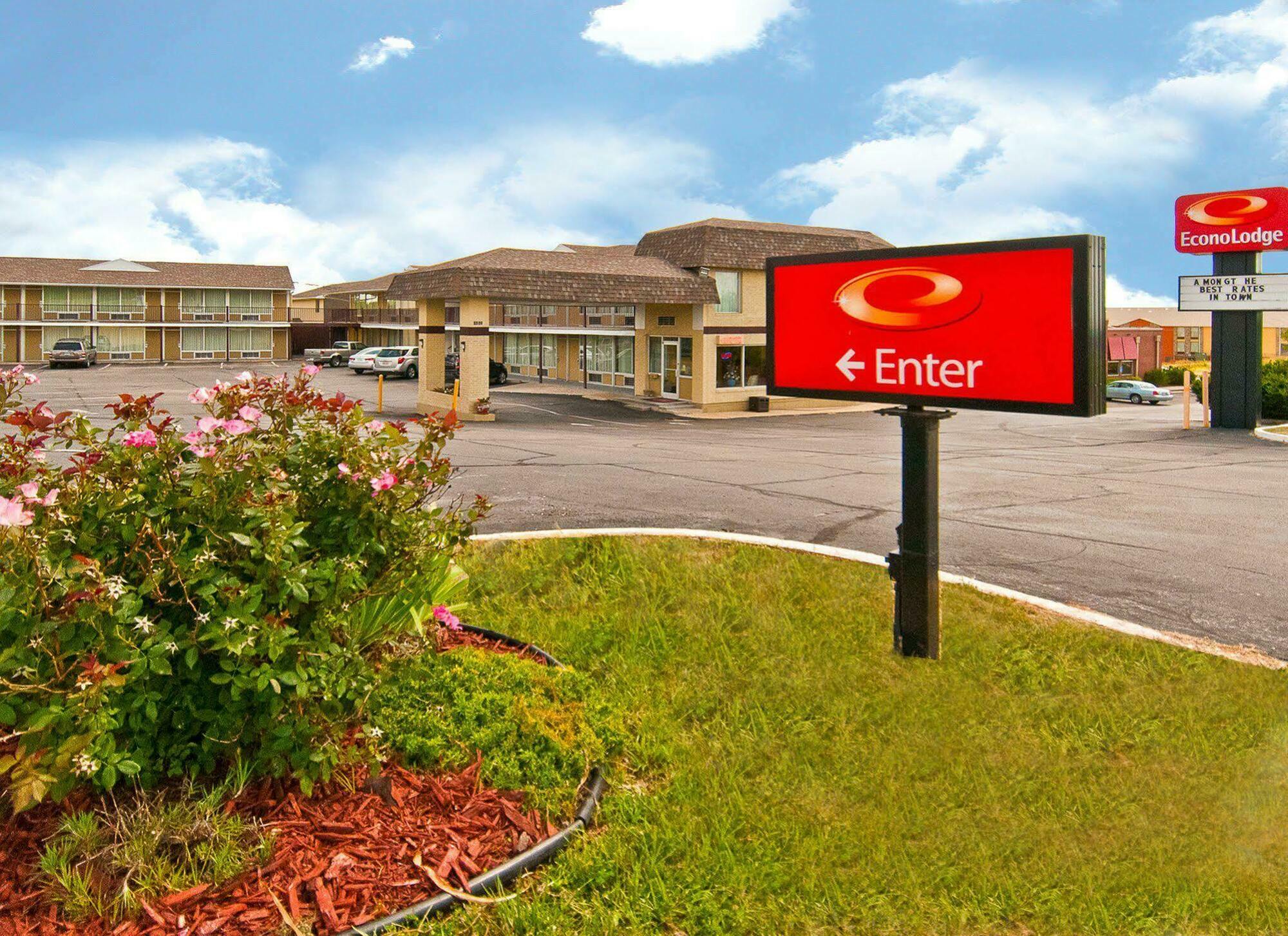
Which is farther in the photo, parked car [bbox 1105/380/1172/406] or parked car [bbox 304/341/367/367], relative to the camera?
parked car [bbox 304/341/367/367]

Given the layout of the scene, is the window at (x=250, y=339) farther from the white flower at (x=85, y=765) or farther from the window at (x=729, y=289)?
the white flower at (x=85, y=765)

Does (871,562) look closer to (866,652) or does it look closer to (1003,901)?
(866,652)

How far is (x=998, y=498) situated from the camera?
15.8m

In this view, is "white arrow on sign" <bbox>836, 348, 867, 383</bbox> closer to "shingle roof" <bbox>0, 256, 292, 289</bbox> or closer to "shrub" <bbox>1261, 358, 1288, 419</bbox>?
"shrub" <bbox>1261, 358, 1288, 419</bbox>

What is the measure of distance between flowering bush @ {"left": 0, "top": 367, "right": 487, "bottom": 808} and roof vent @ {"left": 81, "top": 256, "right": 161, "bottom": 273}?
7678 centimetres

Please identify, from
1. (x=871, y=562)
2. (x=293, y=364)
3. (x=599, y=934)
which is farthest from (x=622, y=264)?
(x=293, y=364)

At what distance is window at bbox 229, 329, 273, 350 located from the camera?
77125 millimetres

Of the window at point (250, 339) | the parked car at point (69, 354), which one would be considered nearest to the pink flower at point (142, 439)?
the parked car at point (69, 354)

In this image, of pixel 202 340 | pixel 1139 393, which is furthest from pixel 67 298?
pixel 1139 393

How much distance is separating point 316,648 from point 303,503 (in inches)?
33.0

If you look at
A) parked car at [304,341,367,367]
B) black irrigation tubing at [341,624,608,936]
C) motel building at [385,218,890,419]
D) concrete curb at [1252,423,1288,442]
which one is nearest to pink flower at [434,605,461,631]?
black irrigation tubing at [341,624,608,936]

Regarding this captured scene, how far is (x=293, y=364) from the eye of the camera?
229ft

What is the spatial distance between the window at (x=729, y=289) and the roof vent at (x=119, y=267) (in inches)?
2024

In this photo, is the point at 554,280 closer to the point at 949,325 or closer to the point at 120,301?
the point at 949,325
